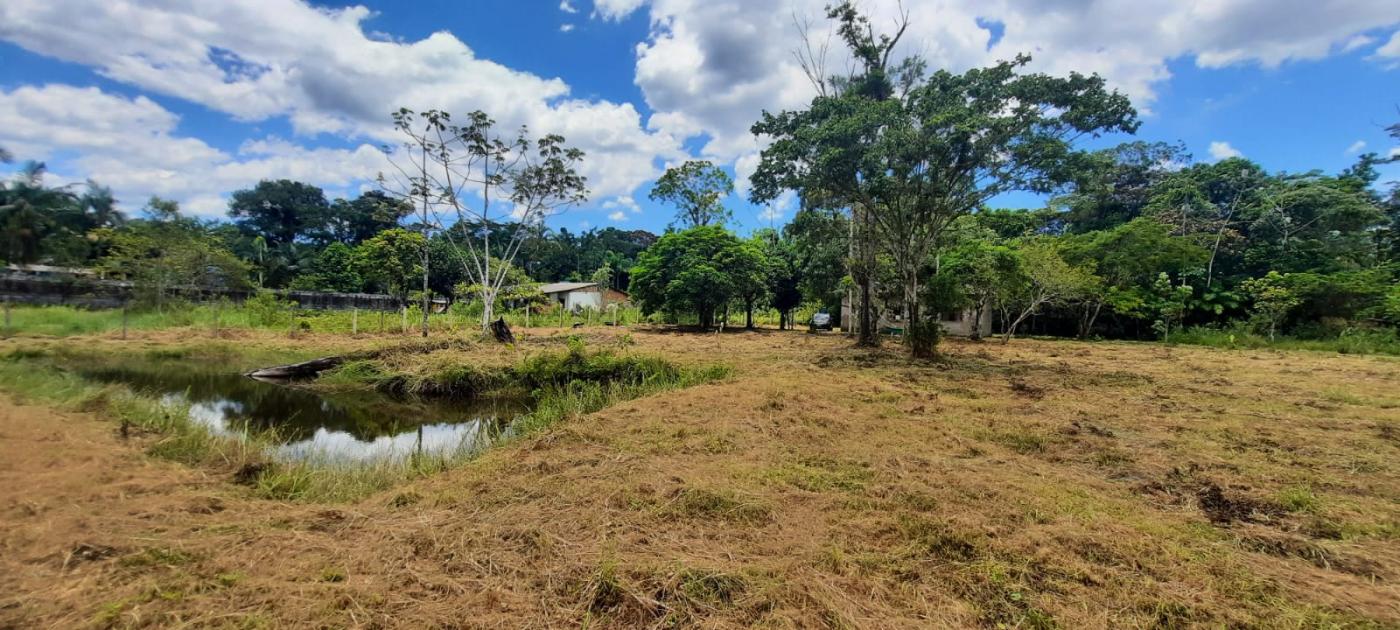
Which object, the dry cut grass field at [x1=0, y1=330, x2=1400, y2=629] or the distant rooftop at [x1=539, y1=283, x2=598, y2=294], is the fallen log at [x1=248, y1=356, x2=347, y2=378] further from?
the distant rooftop at [x1=539, y1=283, x2=598, y2=294]

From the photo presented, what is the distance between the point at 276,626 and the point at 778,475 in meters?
3.01

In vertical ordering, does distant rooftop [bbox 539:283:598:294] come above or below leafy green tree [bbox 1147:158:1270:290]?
below

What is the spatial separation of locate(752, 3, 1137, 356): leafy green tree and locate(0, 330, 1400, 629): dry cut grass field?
6.65m

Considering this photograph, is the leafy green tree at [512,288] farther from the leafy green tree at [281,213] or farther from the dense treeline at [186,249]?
the leafy green tree at [281,213]

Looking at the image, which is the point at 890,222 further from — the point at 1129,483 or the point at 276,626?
the point at 276,626

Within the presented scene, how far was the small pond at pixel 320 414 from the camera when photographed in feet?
21.8

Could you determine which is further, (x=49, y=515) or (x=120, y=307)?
(x=120, y=307)

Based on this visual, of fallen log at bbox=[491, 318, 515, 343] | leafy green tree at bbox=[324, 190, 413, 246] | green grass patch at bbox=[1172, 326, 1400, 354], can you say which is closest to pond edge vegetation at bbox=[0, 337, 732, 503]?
fallen log at bbox=[491, 318, 515, 343]

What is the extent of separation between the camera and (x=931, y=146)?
10703mm

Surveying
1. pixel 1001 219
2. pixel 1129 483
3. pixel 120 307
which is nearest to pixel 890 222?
pixel 1129 483

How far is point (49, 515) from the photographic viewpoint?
9.75 ft

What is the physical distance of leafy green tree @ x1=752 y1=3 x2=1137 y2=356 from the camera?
1033 centimetres

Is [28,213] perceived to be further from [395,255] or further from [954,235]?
[954,235]

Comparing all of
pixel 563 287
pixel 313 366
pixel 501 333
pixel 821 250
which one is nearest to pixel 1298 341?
pixel 821 250
